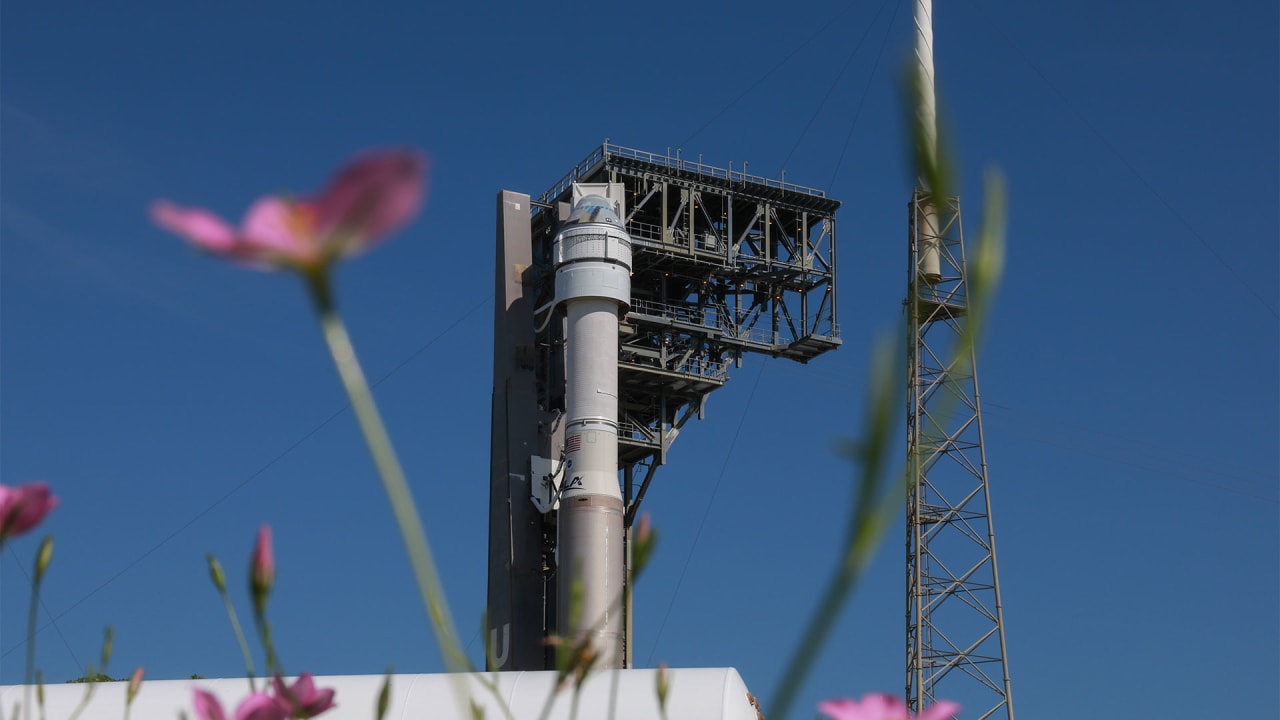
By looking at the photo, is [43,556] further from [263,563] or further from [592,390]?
[592,390]

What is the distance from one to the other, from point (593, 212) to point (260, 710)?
35.5m

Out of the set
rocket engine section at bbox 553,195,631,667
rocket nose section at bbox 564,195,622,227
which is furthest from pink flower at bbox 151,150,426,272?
rocket nose section at bbox 564,195,622,227

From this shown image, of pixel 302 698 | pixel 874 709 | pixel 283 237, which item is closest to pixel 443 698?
pixel 302 698

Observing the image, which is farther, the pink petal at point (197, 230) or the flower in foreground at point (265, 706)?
the flower in foreground at point (265, 706)

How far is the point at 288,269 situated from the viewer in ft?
4.12

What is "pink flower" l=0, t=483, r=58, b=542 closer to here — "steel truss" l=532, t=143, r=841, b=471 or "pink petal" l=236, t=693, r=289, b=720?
"pink petal" l=236, t=693, r=289, b=720

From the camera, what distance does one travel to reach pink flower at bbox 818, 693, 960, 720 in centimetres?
164

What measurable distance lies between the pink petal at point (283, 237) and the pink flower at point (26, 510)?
971 millimetres

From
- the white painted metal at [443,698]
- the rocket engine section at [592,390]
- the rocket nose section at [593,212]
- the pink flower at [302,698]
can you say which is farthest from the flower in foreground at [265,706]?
the rocket nose section at [593,212]

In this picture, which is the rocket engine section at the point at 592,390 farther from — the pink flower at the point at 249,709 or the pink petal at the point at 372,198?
the pink petal at the point at 372,198

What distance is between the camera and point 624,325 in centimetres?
3841

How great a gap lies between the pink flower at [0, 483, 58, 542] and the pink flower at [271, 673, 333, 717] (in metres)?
0.40

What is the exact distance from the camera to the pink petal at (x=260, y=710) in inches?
77.1

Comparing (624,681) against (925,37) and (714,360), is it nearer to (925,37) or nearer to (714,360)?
(714,360)
